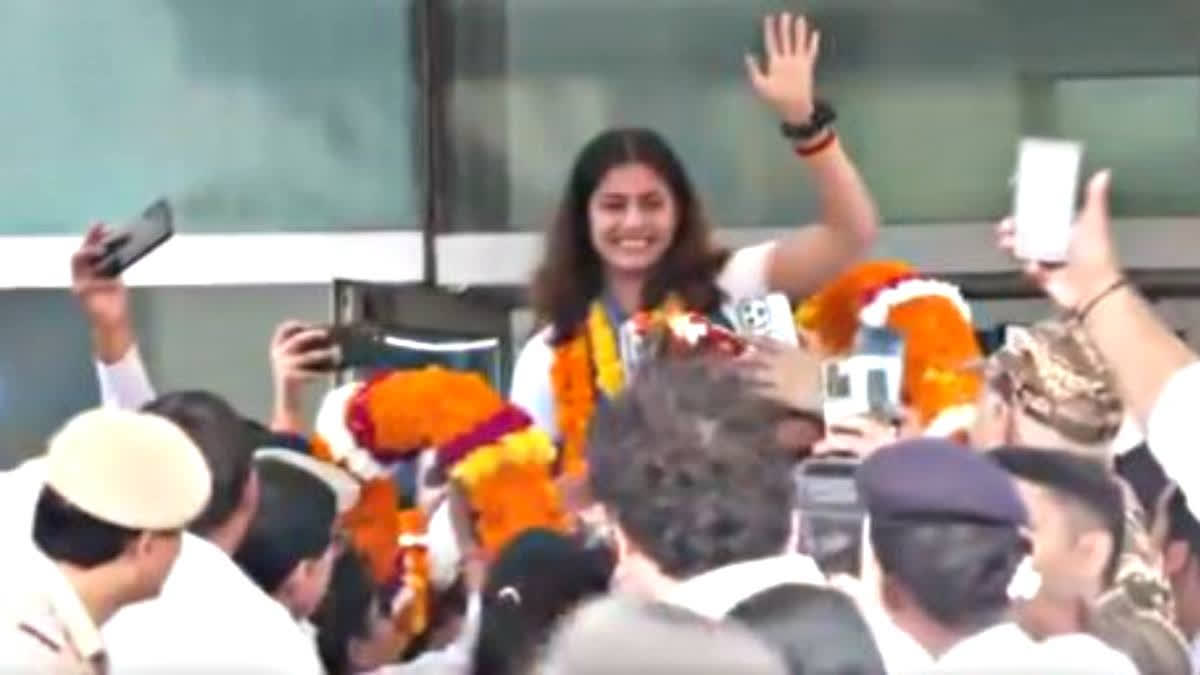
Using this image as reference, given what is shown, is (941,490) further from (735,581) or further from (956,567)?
(735,581)

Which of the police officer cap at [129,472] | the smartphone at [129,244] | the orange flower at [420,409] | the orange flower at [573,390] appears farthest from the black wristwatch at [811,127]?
the police officer cap at [129,472]

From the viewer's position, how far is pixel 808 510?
4258mm

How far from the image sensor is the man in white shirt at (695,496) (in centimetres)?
347

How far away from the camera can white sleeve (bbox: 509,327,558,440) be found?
198 inches

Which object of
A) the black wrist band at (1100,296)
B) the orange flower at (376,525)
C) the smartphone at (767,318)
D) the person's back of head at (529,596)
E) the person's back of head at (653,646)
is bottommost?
the orange flower at (376,525)

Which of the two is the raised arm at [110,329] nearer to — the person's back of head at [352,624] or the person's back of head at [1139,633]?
the person's back of head at [352,624]

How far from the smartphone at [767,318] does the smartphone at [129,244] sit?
1050 mm

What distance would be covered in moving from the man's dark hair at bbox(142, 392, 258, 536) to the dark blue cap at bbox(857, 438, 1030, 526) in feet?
3.15

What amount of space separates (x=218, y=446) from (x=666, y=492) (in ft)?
2.68

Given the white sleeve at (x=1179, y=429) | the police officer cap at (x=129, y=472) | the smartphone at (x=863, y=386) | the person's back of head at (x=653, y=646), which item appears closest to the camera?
the person's back of head at (x=653, y=646)

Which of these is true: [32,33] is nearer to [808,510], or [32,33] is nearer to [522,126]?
[522,126]

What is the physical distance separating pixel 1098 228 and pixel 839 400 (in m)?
0.91

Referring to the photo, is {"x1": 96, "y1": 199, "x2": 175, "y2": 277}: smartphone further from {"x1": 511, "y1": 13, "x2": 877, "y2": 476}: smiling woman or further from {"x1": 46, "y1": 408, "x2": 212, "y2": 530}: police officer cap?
{"x1": 46, "y1": 408, "x2": 212, "y2": 530}: police officer cap

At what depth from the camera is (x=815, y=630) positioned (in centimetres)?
312
